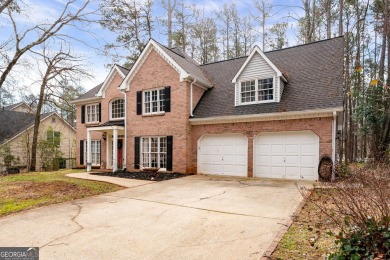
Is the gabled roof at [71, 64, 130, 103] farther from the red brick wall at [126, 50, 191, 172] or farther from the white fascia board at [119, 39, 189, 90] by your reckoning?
the red brick wall at [126, 50, 191, 172]

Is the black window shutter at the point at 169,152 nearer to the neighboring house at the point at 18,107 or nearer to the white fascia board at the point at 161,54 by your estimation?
the white fascia board at the point at 161,54

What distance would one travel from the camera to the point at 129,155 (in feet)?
52.1

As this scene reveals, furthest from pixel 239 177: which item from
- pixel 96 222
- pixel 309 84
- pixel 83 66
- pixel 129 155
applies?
pixel 83 66

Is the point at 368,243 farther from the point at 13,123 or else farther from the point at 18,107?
the point at 18,107

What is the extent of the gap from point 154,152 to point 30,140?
17.2m

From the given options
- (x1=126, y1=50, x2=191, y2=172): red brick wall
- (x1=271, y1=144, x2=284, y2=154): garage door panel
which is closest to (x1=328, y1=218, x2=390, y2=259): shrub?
(x1=271, y1=144, x2=284, y2=154): garage door panel

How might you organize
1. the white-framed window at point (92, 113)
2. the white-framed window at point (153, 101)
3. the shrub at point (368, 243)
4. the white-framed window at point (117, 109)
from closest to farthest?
1. the shrub at point (368, 243)
2. the white-framed window at point (153, 101)
3. the white-framed window at point (117, 109)
4. the white-framed window at point (92, 113)

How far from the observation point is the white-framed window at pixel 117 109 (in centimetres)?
1819

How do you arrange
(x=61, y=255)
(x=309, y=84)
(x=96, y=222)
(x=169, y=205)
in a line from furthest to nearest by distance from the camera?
(x=309, y=84) < (x=169, y=205) < (x=96, y=222) < (x=61, y=255)

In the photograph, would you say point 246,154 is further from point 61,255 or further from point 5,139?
point 5,139

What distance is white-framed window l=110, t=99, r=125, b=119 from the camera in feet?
59.7

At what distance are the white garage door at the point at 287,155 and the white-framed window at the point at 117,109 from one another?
10.6 meters

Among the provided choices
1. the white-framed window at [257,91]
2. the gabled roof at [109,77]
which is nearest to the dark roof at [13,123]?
the gabled roof at [109,77]

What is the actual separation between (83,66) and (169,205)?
473 inches
